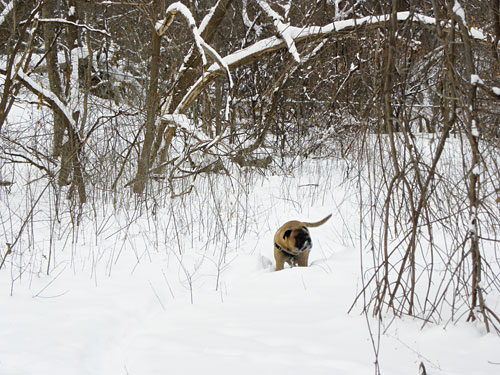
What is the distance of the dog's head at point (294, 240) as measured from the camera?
3.58m

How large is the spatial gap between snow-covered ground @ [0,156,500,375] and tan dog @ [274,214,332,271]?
207mm

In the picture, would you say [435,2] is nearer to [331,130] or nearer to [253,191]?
[253,191]

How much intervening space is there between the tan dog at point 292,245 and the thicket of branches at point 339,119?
0.57 metres

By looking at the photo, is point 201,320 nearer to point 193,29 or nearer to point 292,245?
point 292,245

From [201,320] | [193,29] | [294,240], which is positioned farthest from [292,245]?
[193,29]

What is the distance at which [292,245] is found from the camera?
11.8 ft

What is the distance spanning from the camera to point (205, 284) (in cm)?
336

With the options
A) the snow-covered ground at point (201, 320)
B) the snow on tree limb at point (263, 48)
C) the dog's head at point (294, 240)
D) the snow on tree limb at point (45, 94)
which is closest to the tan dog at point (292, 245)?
the dog's head at point (294, 240)

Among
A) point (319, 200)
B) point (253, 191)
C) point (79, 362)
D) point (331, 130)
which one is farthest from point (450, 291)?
point (331, 130)

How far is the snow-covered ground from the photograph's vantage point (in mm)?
1982

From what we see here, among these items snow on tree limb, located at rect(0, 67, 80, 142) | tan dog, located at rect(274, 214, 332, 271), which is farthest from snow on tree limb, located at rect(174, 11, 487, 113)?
tan dog, located at rect(274, 214, 332, 271)

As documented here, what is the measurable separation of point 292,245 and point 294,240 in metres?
0.05

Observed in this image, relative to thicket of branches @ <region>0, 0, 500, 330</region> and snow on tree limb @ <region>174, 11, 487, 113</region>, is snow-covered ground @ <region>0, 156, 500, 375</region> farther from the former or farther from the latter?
snow on tree limb @ <region>174, 11, 487, 113</region>

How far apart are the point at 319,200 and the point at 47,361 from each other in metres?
4.66
